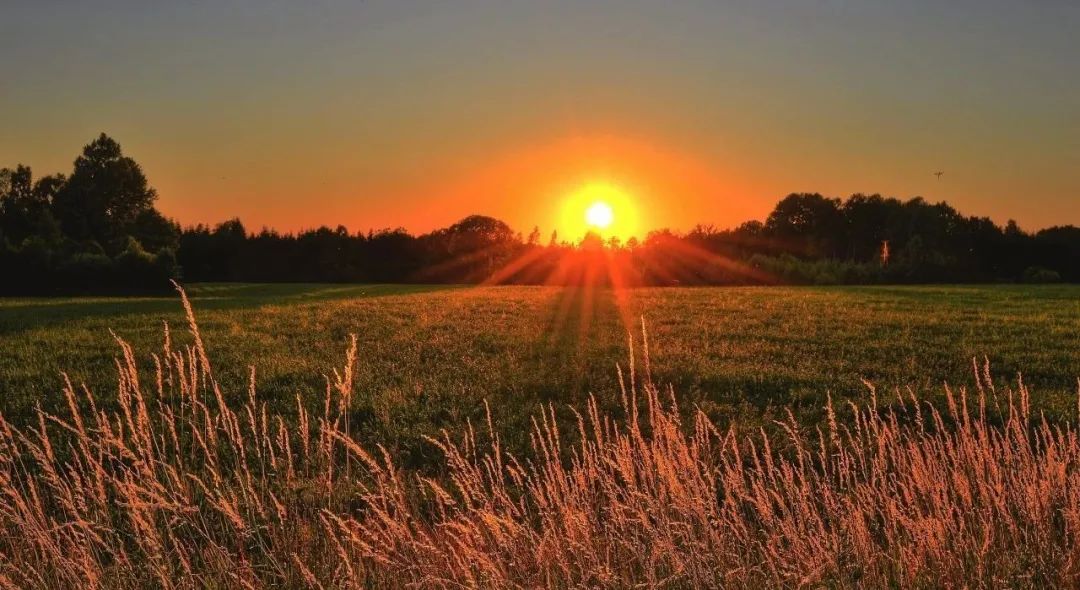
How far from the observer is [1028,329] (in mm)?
17438

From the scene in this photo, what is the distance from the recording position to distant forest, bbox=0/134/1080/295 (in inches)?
1728

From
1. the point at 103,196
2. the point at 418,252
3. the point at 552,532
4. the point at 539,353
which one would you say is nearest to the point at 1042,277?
the point at 418,252

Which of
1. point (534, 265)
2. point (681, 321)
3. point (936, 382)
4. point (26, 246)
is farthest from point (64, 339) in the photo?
point (534, 265)

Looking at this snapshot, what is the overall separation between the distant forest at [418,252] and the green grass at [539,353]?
79.9 feet

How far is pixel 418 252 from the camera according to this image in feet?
237

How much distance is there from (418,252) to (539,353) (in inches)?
2367

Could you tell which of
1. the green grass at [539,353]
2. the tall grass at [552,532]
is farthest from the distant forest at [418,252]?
the tall grass at [552,532]

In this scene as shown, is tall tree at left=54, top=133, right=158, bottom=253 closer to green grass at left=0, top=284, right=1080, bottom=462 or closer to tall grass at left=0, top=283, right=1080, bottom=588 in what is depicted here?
green grass at left=0, top=284, right=1080, bottom=462

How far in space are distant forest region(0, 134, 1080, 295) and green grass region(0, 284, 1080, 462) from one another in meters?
24.3

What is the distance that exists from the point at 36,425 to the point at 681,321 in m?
15.0

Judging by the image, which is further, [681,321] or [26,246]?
[26,246]

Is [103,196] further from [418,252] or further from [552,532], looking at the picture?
[552,532]

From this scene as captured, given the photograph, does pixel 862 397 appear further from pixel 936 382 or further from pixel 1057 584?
pixel 1057 584

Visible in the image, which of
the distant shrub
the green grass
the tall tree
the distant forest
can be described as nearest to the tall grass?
the green grass
